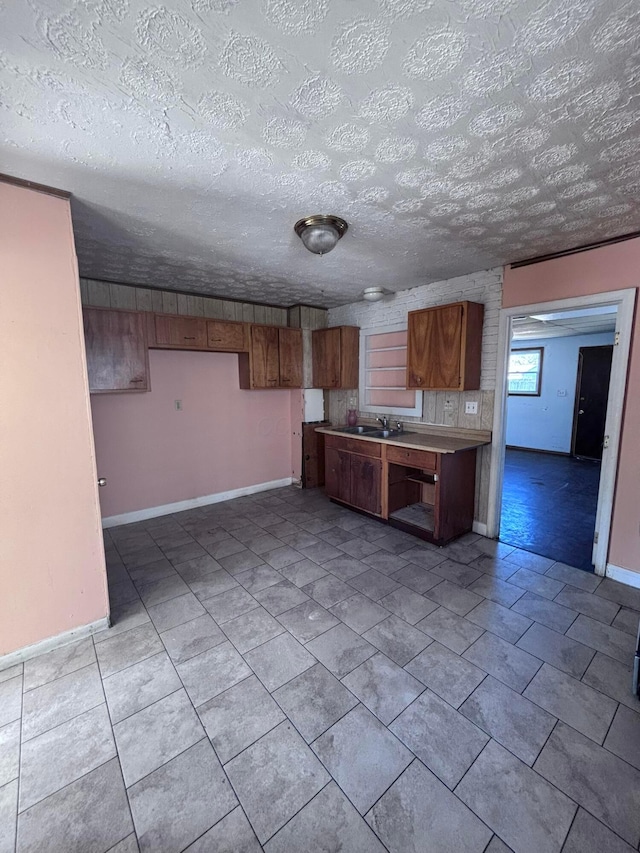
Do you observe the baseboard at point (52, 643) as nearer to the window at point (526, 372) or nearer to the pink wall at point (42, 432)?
the pink wall at point (42, 432)

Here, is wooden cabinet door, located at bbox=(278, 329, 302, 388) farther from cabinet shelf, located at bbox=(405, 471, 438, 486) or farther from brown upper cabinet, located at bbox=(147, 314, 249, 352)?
cabinet shelf, located at bbox=(405, 471, 438, 486)

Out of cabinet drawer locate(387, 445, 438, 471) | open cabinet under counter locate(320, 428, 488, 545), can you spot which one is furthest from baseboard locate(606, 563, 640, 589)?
cabinet drawer locate(387, 445, 438, 471)

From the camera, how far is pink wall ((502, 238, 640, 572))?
2473 millimetres

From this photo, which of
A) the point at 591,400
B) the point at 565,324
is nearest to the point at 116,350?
the point at 565,324

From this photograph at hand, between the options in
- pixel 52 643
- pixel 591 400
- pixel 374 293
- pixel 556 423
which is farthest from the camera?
pixel 556 423

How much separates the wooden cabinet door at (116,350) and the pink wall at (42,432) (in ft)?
4.38

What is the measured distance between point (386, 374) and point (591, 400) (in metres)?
4.66

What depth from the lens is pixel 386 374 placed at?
14.2ft

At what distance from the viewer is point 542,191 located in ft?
6.01

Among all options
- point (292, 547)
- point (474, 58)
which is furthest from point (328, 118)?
point (292, 547)

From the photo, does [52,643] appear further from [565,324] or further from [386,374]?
[565,324]

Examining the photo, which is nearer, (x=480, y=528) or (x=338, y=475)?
(x=480, y=528)

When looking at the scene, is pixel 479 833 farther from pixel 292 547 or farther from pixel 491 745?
pixel 292 547

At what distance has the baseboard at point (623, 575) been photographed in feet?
8.43
